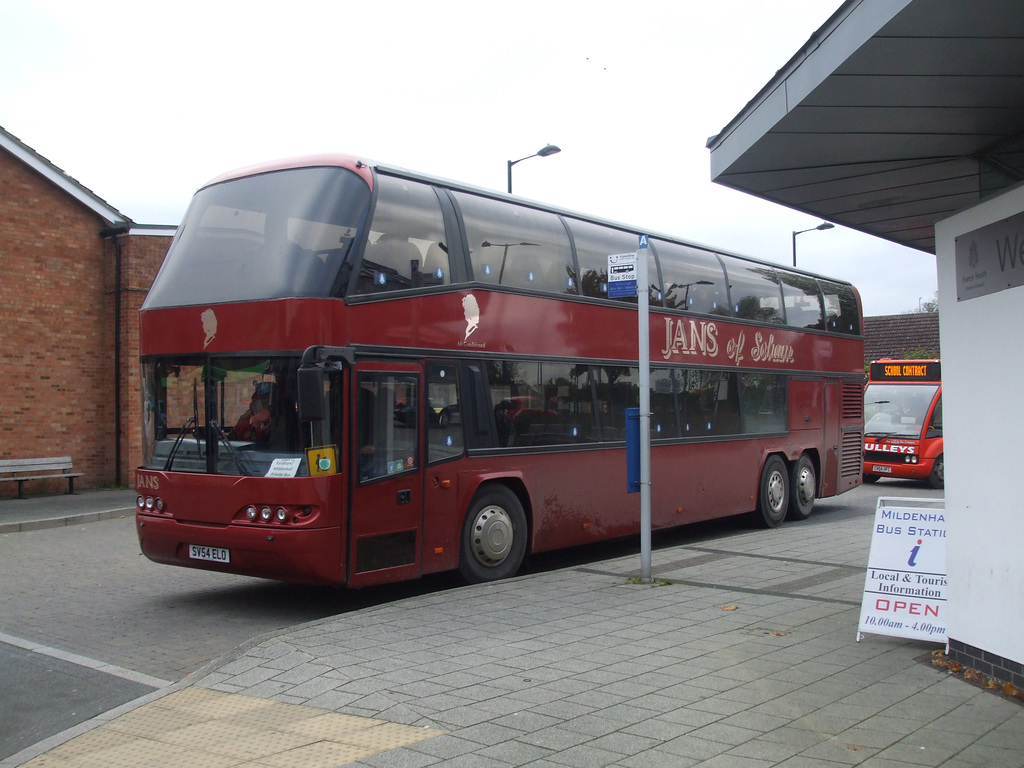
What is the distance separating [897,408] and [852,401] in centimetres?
673

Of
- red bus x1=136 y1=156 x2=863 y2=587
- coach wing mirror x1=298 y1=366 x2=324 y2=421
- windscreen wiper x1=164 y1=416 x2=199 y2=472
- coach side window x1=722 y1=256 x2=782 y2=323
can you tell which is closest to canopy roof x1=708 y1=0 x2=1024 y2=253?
red bus x1=136 y1=156 x2=863 y2=587

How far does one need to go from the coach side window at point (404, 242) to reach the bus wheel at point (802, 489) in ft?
29.1

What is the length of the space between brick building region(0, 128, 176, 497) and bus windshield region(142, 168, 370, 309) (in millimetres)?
11349

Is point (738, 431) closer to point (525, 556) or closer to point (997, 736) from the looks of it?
point (525, 556)

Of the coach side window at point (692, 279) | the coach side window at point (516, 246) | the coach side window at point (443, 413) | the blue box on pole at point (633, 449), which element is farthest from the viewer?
the coach side window at point (692, 279)

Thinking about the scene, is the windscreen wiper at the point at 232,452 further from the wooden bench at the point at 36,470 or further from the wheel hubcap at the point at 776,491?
the wooden bench at the point at 36,470

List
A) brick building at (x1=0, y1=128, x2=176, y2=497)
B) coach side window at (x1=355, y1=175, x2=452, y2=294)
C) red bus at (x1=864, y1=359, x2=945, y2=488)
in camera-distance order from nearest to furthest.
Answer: coach side window at (x1=355, y1=175, x2=452, y2=294) < brick building at (x1=0, y1=128, x2=176, y2=497) < red bus at (x1=864, y1=359, x2=945, y2=488)

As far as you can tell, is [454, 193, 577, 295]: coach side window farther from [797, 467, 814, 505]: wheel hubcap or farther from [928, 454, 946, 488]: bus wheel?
[928, 454, 946, 488]: bus wheel

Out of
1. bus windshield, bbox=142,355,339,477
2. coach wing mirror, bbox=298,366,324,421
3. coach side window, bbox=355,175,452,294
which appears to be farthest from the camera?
coach side window, bbox=355,175,452,294

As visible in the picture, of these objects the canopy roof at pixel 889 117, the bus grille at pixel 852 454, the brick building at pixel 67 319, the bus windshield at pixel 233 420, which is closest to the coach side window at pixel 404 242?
the bus windshield at pixel 233 420

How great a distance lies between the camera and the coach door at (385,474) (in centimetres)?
829

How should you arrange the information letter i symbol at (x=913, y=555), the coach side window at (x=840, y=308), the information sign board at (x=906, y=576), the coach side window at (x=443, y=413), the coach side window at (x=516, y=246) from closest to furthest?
the information sign board at (x=906, y=576) < the information letter i symbol at (x=913, y=555) < the coach side window at (x=443, y=413) < the coach side window at (x=516, y=246) < the coach side window at (x=840, y=308)

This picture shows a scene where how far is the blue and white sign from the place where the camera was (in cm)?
926

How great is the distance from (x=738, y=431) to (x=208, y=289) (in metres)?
8.56
